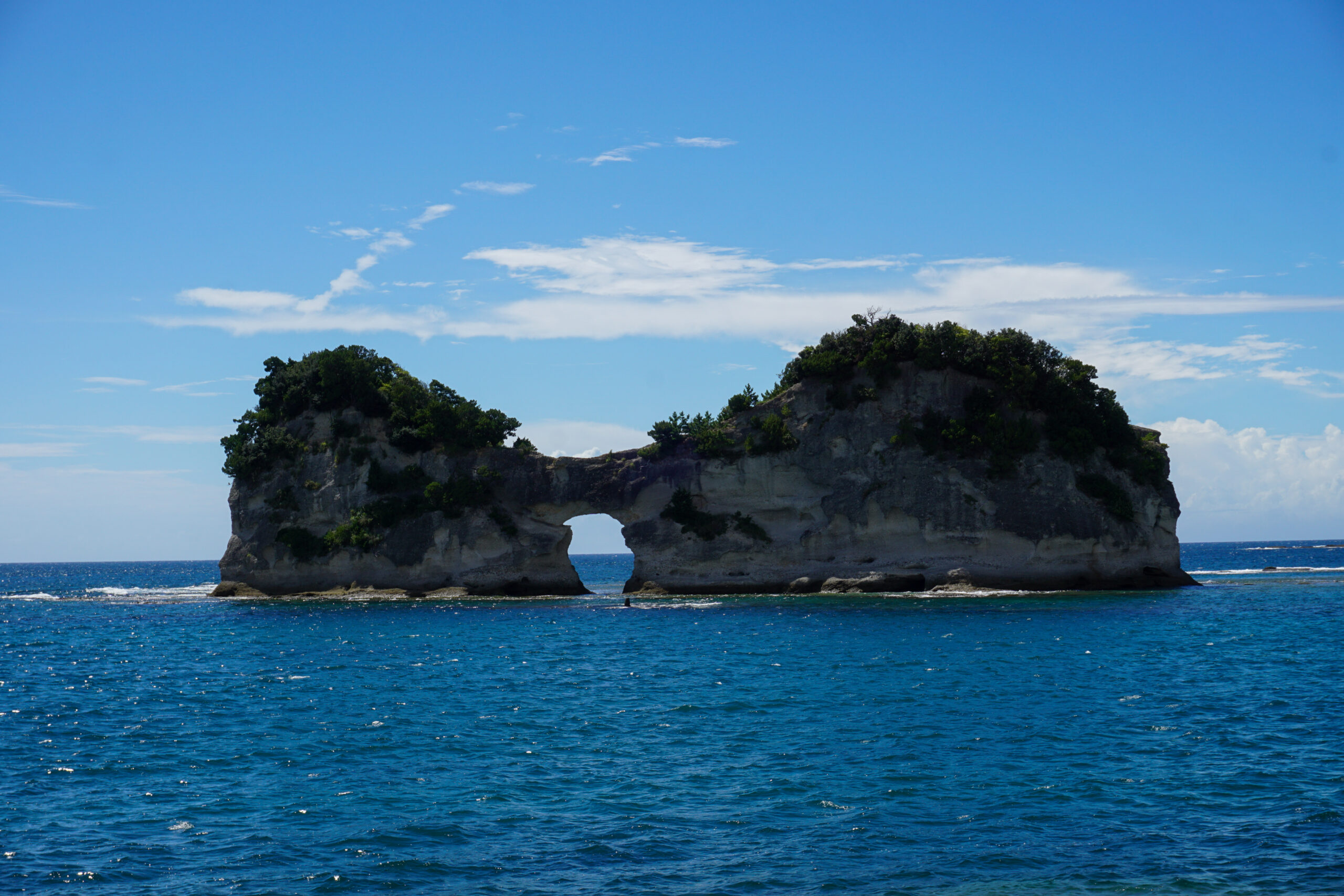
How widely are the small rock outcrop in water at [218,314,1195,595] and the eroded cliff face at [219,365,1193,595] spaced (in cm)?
11

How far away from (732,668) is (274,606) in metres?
37.9

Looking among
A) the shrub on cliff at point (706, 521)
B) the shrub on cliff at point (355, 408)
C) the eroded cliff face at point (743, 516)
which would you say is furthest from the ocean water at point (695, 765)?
the shrub on cliff at point (355, 408)

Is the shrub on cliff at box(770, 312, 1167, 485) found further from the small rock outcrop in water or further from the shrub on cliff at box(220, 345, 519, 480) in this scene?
the shrub on cliff at box(220, 345, 519, 480)

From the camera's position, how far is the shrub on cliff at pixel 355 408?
68188 mm

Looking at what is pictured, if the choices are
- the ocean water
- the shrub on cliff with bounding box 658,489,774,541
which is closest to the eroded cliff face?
the shrub on cliff with bounding box 658,489,774,541

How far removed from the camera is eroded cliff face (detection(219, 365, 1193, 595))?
197ft

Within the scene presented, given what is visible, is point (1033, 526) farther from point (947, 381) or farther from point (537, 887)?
point (537, 887)

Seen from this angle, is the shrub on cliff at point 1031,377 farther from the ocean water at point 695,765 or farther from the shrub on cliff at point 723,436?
the ocean water at point 695,765

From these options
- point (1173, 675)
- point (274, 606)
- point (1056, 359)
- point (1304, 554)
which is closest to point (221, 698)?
point (1173, 675)

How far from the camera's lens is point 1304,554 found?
15700 centimetres

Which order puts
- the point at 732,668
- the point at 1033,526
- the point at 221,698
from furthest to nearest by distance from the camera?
the point at 1033,526
the point at 732,668
the point at 221,698

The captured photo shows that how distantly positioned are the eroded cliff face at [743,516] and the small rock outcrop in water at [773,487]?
113mm

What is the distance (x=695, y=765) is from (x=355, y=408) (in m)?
55.6

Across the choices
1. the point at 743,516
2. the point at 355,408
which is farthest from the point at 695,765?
the point at 355,408
